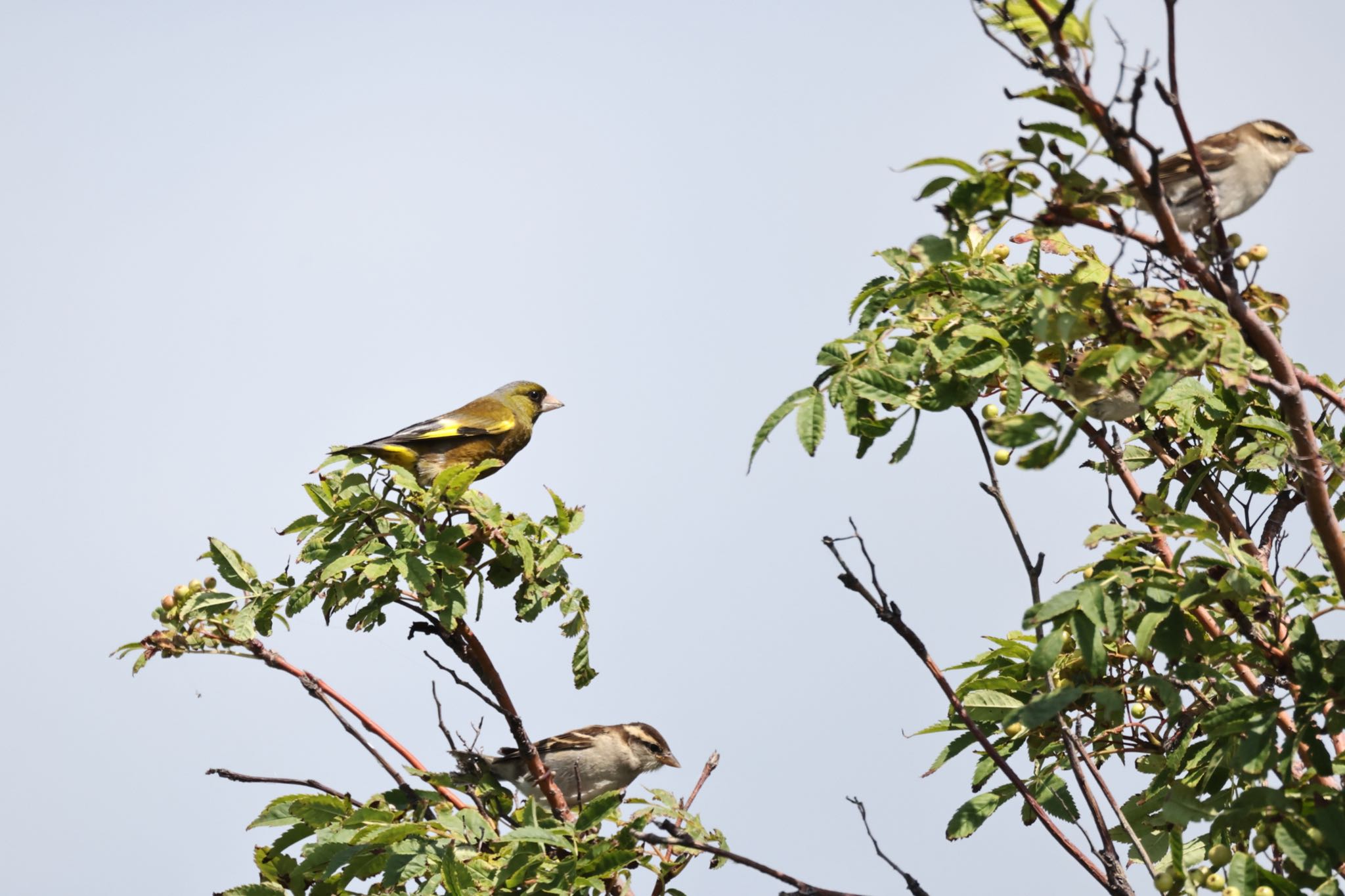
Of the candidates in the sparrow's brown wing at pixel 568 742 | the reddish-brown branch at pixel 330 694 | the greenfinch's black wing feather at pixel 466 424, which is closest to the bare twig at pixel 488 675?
the reddish-brown branch at pixel 330 694

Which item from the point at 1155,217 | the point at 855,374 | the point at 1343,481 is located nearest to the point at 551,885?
the point at 855,374

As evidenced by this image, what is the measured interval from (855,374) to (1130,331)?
30.8 inches

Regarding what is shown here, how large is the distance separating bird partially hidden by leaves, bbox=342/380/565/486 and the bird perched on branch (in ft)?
14.5

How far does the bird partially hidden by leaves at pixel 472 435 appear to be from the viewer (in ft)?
30.2

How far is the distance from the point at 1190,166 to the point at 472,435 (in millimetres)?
5459

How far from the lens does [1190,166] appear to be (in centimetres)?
589

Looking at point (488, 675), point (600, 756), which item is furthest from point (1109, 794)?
point (600, 756)

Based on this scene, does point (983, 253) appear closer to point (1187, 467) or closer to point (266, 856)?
point (1187, 467)

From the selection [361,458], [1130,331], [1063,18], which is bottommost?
[1130,331]

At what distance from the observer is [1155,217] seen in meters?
3.34

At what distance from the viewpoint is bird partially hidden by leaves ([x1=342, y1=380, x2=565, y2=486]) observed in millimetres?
9211

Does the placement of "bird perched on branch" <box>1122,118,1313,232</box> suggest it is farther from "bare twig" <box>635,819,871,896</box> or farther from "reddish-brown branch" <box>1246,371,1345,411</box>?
"bare twig" <box>635,819,871,896</box>

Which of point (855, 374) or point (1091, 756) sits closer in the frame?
point (855, 374)

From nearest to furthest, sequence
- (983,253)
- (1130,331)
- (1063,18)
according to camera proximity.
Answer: (1063,18)
(1130,331)
(983,253)
